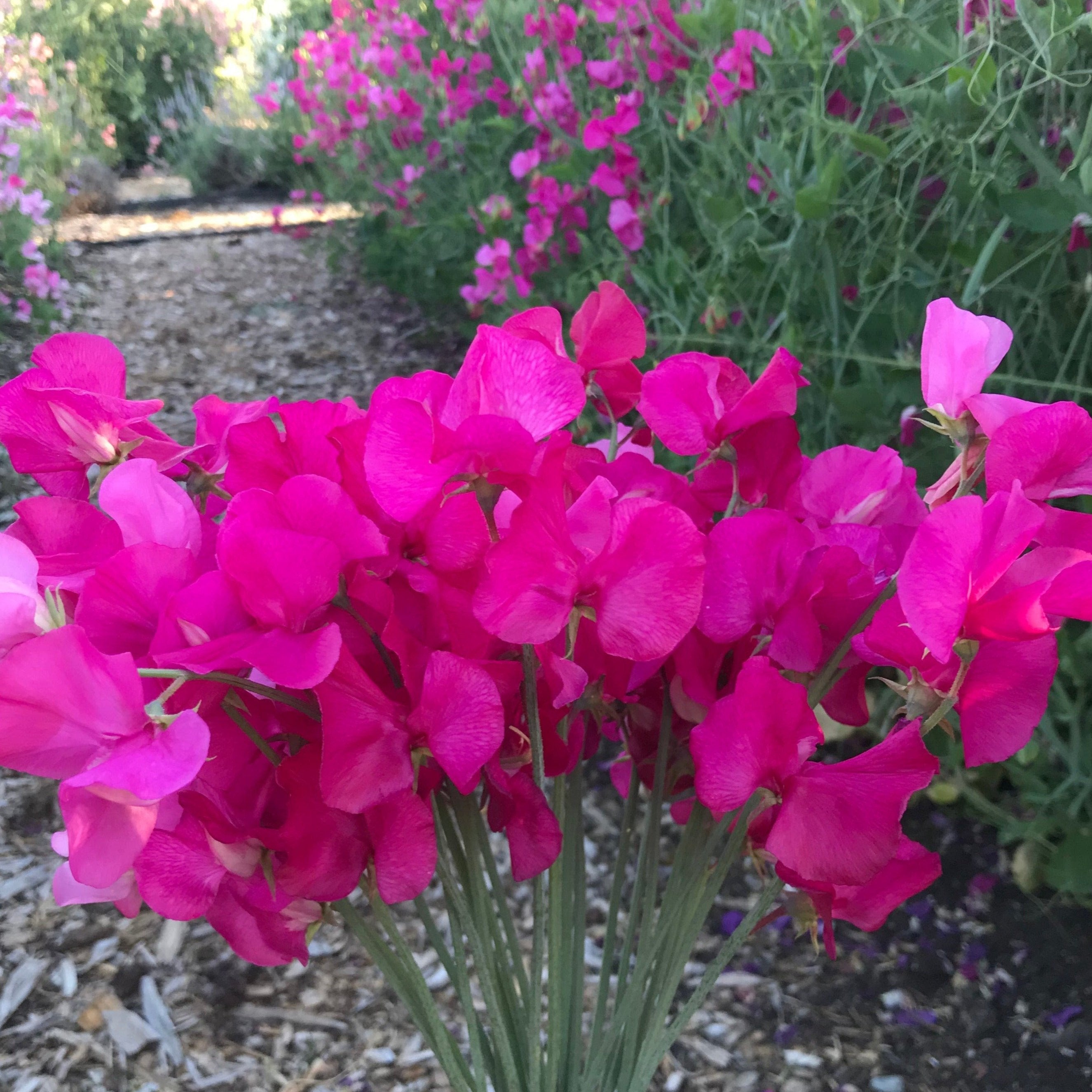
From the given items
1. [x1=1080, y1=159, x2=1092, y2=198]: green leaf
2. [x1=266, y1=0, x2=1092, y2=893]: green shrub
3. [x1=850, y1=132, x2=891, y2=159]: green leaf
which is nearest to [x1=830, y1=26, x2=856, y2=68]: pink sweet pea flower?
[x1=266, y1=0, x2=1092, y2=893]: green shrub

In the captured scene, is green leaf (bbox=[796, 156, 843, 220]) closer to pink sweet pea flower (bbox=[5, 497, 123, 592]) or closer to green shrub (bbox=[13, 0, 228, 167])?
pink sweet pea flower (bbox=[5, 497, 123, 592])

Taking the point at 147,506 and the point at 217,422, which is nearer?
the point at 147,506

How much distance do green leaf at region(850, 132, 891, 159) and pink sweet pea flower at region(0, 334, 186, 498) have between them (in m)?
0.87

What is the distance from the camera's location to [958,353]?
17.7 inches

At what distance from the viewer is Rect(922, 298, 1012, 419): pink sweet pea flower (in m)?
0.45

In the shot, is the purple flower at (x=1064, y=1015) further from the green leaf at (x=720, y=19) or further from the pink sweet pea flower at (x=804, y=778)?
the green leaf at (x=720, y=19)

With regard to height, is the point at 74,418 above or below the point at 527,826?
above

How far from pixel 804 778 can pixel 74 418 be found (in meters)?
0.35

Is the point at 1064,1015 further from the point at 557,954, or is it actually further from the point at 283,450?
the point at 283,450

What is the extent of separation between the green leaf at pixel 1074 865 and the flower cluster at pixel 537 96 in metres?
1.12

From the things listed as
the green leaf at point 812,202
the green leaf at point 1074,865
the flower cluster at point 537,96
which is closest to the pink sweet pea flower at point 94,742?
the green leaf at point 812,202

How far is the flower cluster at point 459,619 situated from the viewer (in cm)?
36

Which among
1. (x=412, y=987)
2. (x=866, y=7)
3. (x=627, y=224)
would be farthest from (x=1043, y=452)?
(x=627, y=224)

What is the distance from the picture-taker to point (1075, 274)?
1.40m
